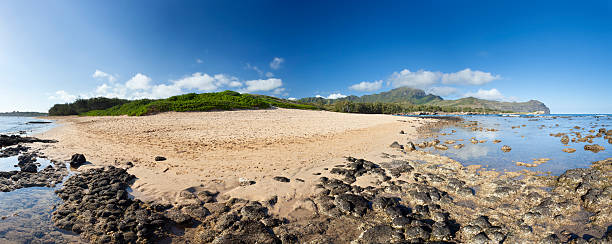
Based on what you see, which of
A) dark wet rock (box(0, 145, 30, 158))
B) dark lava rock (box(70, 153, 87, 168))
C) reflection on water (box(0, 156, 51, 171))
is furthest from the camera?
dark wet rock (box(0, 145, 30, 158))

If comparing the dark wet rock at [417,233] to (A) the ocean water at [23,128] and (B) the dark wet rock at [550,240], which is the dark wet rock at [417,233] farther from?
(A) the ocean water at [23,128]

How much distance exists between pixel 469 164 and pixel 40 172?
58.6 feet

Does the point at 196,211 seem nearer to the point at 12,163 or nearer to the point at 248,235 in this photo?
the point at 248,235

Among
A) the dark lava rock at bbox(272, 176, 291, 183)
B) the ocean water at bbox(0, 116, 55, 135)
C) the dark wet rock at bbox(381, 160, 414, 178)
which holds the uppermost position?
the ocean water at bbox(0, 116, 55, 135)

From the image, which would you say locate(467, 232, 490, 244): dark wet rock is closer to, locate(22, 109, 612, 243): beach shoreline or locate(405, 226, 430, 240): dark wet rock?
locate(22, 109, 612, 243): beach shoreline

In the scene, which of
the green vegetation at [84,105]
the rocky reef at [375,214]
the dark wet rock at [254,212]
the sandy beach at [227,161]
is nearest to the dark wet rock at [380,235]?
the rocky reef at [375,214]

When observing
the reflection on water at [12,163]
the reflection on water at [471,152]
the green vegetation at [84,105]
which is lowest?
the reflection on water at [471,152]

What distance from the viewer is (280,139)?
15.7 meters

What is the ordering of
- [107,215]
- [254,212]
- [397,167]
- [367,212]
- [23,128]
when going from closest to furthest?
[107,215] → [254,212] → [367,212] → [397,167] → [23,128]

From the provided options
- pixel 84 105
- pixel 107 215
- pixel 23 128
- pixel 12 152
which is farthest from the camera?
pixel 84 105

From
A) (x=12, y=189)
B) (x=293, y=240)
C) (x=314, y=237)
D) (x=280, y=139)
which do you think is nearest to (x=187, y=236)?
(x=293, y=240)

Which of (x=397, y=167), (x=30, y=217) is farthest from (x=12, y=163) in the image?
(x=397, y=167)

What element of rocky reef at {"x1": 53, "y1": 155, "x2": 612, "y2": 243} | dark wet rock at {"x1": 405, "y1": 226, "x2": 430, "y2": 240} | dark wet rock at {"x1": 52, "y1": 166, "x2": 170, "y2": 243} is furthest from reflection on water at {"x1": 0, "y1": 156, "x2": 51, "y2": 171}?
dark wet rock at {"x1": 405, "y1": 226, "x2": 430, "y2": 240}

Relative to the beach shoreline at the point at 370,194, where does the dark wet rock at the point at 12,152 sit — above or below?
above
